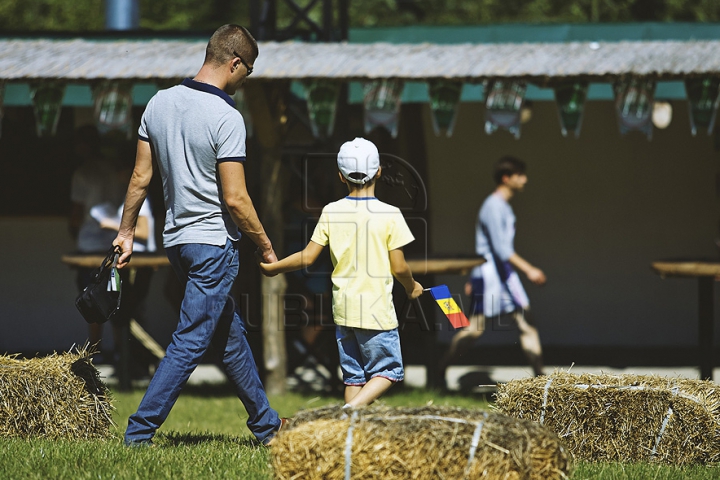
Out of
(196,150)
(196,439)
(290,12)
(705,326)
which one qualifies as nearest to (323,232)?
(196,150)

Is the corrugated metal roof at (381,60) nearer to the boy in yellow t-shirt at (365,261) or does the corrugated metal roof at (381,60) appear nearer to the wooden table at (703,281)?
the wooden table at (703,281)

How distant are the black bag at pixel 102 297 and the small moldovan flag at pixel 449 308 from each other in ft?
5.34

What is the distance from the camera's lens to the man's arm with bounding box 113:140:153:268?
456 cm

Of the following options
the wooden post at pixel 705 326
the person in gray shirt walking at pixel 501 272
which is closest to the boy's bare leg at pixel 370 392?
the person in gray shirt walking at pixel 501 272

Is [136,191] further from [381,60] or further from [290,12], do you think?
[290,12]

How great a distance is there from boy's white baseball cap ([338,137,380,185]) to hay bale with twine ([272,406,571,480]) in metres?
1.49

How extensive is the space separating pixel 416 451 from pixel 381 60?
470cm

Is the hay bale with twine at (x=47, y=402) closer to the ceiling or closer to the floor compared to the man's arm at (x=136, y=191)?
closer to the floor

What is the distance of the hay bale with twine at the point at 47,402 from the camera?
195 inches

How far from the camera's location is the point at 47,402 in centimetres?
497

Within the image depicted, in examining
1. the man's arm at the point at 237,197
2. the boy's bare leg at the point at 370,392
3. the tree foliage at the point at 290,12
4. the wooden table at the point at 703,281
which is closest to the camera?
the man's arm at the point at 237,197

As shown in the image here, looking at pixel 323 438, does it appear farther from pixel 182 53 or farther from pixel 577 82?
pixel 182 53

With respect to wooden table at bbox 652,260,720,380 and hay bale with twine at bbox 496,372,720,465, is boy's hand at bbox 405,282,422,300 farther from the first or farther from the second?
wooden table at bbox 652,260,720,380

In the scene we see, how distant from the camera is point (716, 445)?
4.65 metres
